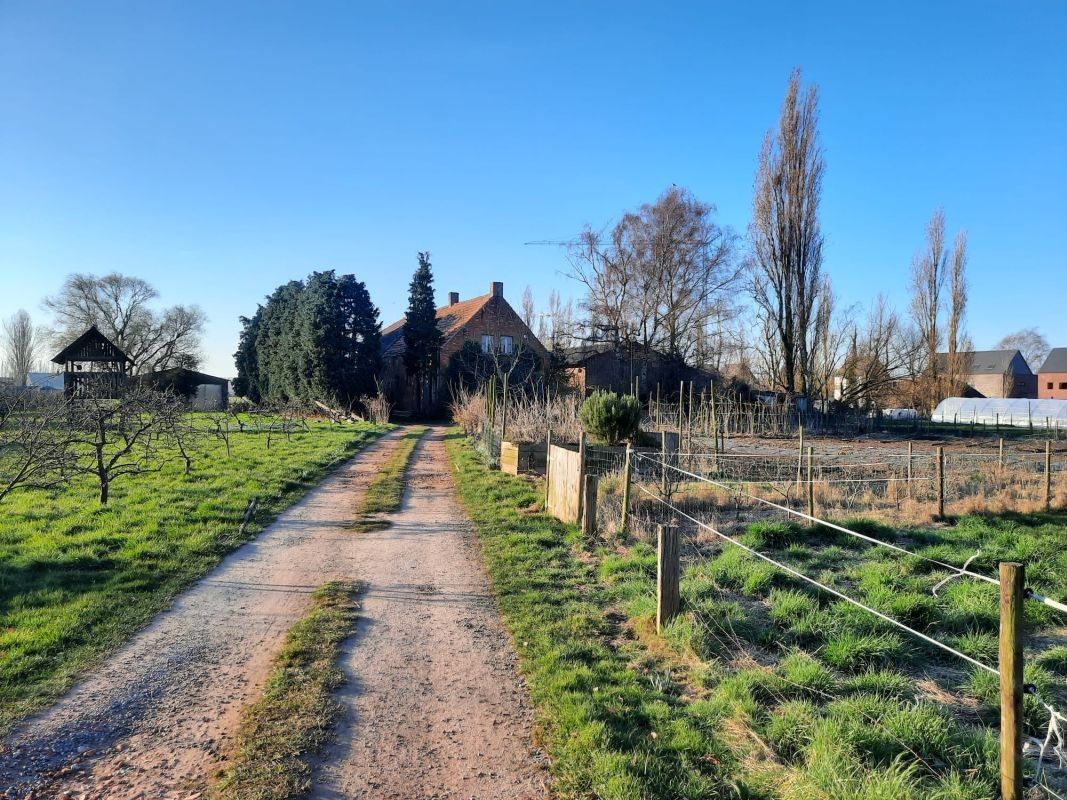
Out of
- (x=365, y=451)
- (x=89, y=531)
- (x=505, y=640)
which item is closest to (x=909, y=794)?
(x=505, y=640)

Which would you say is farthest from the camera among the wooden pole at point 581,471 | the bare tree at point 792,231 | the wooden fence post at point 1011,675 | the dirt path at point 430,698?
the bare tree at point 792,231

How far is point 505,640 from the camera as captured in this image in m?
5.32

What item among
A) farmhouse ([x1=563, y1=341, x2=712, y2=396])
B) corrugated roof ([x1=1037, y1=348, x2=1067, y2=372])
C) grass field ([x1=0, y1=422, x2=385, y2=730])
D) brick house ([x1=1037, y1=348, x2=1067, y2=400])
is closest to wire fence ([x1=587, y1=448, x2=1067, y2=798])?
grass field ([x1=0, y1=422, x2=385, y2=730])

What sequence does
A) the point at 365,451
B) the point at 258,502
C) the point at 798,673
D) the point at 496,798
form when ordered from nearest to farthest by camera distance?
the point at 496,798, the point at 798,673, the point at 258,502, the point at 365,451

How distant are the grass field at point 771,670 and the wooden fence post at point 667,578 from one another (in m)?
0.13

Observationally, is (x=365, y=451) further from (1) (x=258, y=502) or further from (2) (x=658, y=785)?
(2) (x=658, y=785)

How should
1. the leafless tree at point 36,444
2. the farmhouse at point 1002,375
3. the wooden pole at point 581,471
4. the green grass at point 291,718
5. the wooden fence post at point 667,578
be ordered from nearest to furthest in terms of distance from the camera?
the green grass at point 291,718
the wooden fence post at point 667,578
the leafless tree at point 36,444
the wooden pole at point 581,471
the farmhouse at point 1002,375

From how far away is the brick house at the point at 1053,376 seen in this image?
67.8m

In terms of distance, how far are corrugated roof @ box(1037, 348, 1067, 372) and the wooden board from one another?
3158 inches

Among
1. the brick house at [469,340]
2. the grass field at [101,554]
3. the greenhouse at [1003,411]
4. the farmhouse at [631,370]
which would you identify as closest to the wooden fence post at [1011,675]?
the grass field at [101,554]

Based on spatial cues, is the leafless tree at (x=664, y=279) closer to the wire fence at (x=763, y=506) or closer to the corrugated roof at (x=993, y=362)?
the wire fence at (x=763, y=506)

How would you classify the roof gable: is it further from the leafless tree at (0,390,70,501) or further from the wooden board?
the wooden board

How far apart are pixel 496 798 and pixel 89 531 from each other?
7.73 m

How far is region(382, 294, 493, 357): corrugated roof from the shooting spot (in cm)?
3980
